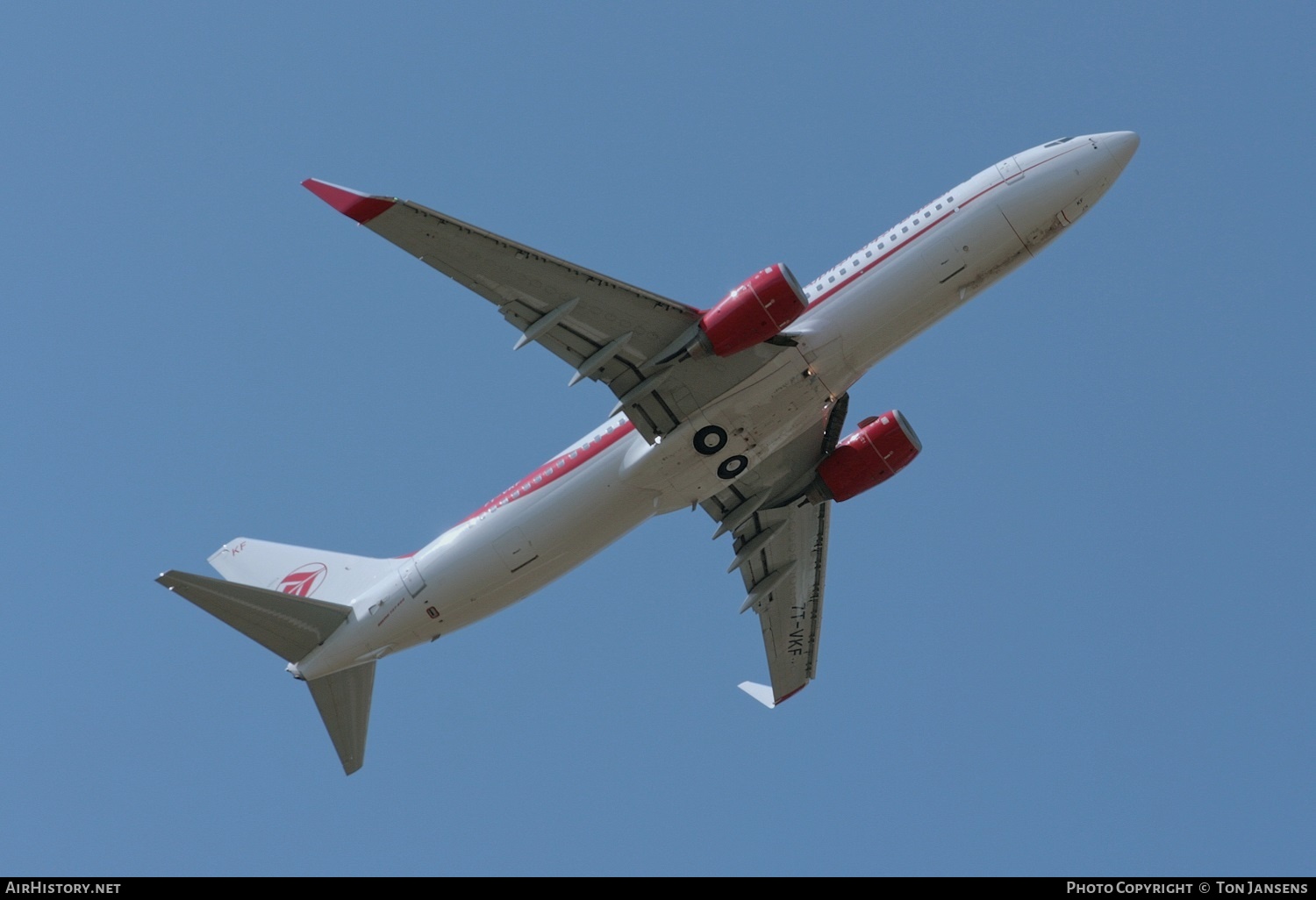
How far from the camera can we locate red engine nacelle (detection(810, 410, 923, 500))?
148ft

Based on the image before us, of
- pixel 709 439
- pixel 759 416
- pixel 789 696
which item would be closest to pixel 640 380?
pixel 709 439

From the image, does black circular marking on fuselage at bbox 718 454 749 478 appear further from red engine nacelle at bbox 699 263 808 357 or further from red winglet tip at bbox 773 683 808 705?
red winglet tip at bbox 773 683 808 705

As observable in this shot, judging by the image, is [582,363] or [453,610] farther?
[453,610]

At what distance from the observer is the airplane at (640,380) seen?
1489 inches

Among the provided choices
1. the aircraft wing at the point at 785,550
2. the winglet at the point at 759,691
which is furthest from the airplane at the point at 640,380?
the winglet at the point at 759,691

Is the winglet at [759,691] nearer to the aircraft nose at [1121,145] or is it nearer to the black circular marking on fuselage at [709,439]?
the black circular marking on fuselage at [709,439]

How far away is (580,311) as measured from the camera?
3847cm

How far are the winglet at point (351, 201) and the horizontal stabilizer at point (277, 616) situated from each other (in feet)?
41.6

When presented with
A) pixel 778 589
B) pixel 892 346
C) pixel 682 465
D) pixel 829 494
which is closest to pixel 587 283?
pixel 682 465
